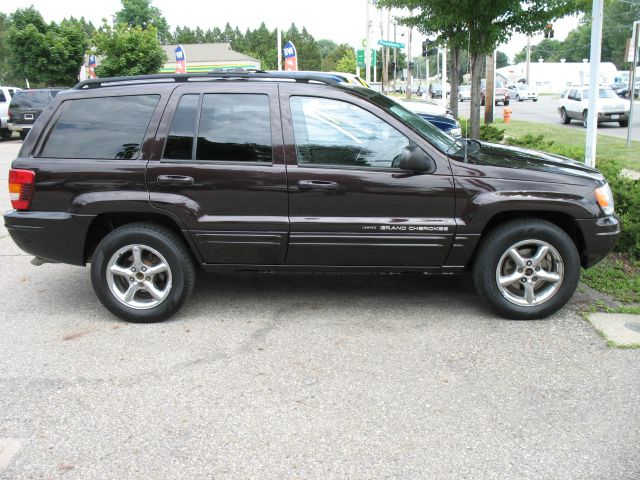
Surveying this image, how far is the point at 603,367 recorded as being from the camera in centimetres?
395

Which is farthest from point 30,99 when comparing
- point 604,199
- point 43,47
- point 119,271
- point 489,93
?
point 604,199

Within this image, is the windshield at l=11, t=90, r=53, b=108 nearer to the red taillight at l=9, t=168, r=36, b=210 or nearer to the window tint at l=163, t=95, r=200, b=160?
the red taillight at l=9, t=168, r=36, b=210

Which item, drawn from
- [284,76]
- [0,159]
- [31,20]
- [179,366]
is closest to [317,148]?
[284,76]

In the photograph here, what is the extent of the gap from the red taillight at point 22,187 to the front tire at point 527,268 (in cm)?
352

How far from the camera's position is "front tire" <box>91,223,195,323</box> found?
469cm

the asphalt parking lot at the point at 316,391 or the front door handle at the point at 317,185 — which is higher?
the front door handle at the point at 317,185

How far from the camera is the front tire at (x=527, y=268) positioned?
4578 millimetres

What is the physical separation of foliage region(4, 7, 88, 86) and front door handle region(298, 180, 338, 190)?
35.8m

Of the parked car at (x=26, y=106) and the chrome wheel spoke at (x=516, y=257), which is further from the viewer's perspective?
the parked car at (x=26, y=106)

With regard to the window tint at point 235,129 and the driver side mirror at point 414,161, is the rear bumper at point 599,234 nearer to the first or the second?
the driver side mirror at point 414,161

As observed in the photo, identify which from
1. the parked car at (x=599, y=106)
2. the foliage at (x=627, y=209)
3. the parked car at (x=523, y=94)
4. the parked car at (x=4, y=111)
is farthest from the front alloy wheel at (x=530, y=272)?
the parked car at (x=523, y=94)

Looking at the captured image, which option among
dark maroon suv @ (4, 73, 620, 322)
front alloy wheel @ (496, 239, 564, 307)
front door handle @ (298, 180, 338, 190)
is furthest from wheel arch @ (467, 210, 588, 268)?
front door handle @ (298, 180, 338, 190)

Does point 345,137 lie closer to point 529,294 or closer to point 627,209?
point 529,294

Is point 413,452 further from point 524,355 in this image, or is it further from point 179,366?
point 179,366
